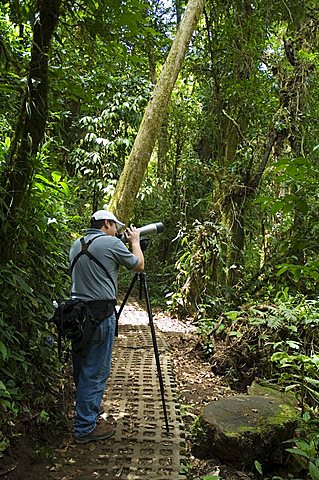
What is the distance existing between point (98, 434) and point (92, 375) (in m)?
0.42

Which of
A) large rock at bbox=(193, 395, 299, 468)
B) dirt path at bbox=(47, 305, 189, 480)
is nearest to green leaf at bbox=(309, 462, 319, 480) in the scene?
large rock at bbox=(193, 395, 299, 468)

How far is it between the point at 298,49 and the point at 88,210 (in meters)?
6.02

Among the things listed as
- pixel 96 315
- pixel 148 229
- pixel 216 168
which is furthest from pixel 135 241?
pixel 216 168

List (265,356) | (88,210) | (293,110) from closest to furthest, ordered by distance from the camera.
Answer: (265,356), (293,110), (88,210)

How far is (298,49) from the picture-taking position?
8141mm

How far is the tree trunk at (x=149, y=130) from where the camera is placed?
20.6 ft

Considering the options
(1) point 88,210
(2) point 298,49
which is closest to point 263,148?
(2) point 298,49

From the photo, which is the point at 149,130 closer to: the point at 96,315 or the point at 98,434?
the point at 96,315

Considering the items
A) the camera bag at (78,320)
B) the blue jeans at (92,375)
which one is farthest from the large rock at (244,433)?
→ the camera bag at (78,320)

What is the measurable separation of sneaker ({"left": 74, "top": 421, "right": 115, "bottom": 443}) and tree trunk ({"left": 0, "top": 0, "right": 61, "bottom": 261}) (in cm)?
134

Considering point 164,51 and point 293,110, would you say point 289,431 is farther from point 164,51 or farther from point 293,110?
point 164,51

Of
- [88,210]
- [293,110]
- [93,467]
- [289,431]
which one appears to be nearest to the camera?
[93,467]

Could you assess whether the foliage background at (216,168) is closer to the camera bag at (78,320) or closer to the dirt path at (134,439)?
the camera bag at (78,320)

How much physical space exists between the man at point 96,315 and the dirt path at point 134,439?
164mm
